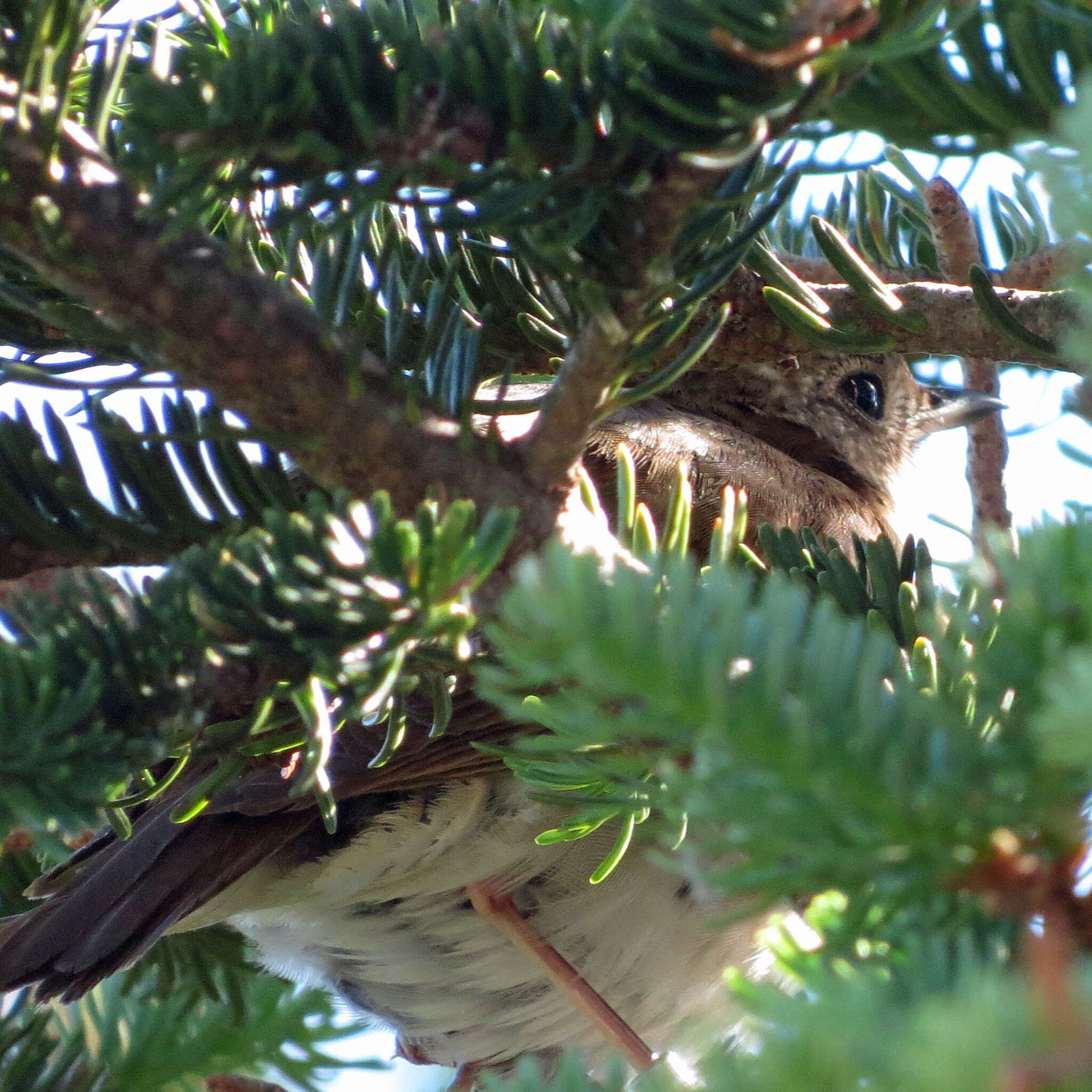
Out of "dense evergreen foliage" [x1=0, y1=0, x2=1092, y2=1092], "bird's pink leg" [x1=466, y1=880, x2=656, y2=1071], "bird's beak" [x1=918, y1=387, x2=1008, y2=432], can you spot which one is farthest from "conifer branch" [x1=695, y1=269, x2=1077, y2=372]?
"bird's beak" [x1=918, y1=387, x2=1008, y2=432]

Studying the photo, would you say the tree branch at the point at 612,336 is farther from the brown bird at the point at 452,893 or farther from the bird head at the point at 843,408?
the bird head at the point at 843,408

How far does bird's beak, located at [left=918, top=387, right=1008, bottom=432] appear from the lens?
2.64m

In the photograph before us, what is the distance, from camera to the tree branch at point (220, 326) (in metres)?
0.58

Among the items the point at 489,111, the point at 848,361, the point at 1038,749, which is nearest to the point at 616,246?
the point at 489,111

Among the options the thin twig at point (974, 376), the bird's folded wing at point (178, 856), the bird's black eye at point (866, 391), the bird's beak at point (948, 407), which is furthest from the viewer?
the bird's black eye at point (866, 391)

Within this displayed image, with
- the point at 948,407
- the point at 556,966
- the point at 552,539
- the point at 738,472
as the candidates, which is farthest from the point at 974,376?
the point at 552,539

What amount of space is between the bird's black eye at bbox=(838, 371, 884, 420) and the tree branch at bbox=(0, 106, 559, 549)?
2207 mm

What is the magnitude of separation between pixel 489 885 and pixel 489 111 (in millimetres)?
1413

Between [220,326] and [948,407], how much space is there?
7.95 feet

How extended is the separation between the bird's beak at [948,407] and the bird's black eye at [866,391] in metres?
0.10

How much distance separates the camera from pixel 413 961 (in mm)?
1926

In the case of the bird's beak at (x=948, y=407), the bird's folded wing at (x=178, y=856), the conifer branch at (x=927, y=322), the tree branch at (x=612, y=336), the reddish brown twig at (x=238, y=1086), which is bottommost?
the reddish brown twig at (x=238, y=1086)

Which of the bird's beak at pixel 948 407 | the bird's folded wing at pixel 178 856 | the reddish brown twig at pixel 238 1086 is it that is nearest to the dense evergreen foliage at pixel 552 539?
the bird's folded wing at pixel 178 856

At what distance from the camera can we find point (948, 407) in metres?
2.78
